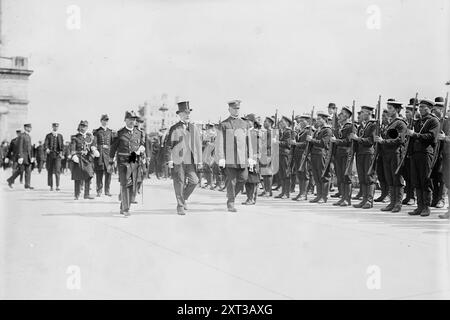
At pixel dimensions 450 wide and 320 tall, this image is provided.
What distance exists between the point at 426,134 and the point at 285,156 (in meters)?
4.96

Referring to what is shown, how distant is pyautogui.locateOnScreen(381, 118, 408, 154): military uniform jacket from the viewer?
393 inches

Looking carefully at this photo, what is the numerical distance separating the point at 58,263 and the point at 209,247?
1760 millimetres

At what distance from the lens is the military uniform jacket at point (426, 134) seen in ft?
29.4

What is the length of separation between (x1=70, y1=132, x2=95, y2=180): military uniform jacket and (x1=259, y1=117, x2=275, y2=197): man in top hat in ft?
13.8

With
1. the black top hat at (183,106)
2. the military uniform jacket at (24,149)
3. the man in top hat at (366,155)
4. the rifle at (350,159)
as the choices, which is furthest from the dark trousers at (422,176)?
the military uniform jacket at (24,149)

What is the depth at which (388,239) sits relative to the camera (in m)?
6.66

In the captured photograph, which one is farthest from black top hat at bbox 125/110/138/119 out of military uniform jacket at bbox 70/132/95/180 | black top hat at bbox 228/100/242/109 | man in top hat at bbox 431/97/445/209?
man in top hat at bbox 431/97/445/209

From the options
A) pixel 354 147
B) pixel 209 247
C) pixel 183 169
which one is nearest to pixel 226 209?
pixel 183 169

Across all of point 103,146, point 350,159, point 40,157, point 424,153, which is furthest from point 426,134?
point 40,157

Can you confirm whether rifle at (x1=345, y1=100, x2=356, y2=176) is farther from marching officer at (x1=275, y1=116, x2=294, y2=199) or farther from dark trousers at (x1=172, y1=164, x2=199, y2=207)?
dark trousers at (x1=172, y1=164, x2=199, y2=207)

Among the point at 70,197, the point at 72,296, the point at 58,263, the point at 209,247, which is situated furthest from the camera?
the point at 70,197

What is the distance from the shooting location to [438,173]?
9594 millimetres

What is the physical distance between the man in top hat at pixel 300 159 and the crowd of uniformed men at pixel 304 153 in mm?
25

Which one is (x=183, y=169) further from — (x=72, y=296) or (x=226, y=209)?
(x=72, y=296)
